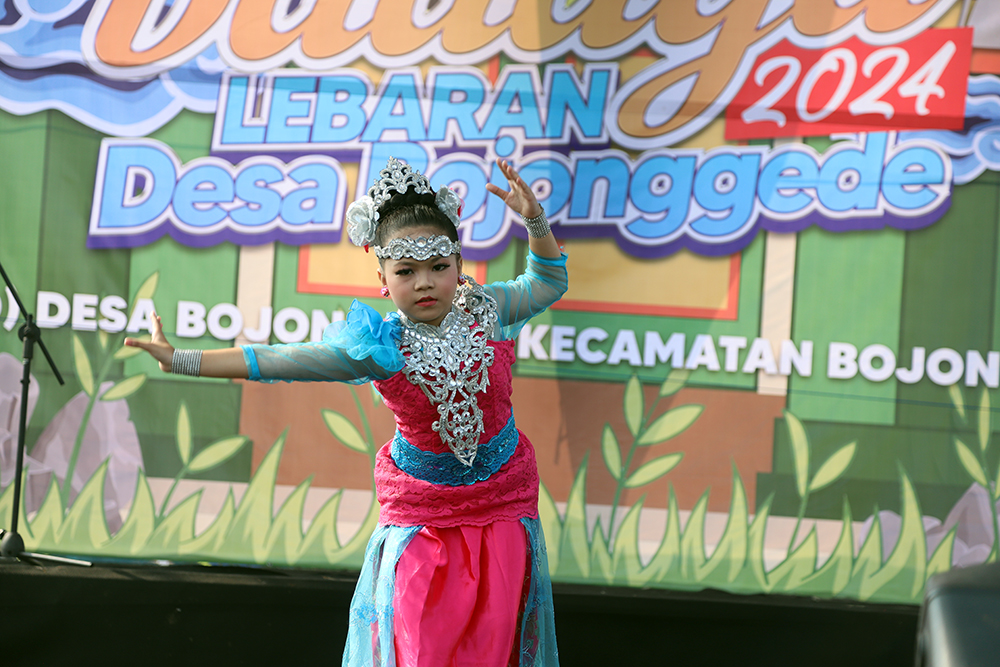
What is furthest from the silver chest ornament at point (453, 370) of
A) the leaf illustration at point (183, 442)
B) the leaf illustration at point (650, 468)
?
the leaf illustration at point (183, 442)

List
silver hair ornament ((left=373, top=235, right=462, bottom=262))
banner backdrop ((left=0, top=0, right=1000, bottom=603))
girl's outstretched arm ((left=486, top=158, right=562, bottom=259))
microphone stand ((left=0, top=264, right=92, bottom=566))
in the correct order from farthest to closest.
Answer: banner backdrop ((left=0, top=0, right=1000, bottom=603)) → microphone stand ((left=0, top=264, right=92, bottom=566)) → girl's outstretched arm ((left=486, top=158, right=562, bottom=259)) → silver hair ornament ((left=373, top=235, right=462, bottom=262))

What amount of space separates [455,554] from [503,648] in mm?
205

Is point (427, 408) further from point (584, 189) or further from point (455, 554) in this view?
point (584, 189)

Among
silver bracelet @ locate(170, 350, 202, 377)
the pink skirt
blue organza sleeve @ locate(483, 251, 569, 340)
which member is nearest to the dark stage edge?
the pink skirt

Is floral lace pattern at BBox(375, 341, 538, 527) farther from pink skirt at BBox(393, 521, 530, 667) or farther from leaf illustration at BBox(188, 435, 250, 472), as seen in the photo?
leaf illustration at BBox(188, 435, 250, 472)

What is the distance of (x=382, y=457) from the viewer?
176 cm

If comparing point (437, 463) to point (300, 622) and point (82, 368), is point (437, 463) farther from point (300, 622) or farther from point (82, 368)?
point (82, 368)

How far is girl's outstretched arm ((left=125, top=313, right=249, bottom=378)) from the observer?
1372mm

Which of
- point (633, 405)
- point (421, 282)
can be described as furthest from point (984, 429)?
point (421, 282)

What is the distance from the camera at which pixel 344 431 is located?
8.49 feet

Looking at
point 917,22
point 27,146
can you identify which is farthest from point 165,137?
point 917,22

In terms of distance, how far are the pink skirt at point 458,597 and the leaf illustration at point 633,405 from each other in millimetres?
993

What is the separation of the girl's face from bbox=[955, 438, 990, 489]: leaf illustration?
185cm

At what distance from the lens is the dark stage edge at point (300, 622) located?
2.41 metres
